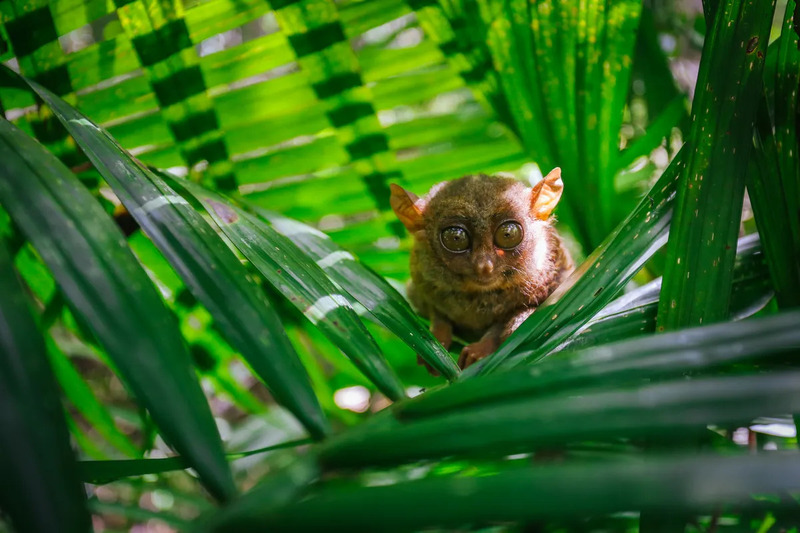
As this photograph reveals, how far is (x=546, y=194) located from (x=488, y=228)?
0.86 ft

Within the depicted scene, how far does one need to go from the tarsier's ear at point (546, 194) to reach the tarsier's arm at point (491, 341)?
0.40 metres

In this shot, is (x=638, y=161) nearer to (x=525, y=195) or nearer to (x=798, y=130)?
(x=525, y=195)

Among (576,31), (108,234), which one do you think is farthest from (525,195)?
(108,234)

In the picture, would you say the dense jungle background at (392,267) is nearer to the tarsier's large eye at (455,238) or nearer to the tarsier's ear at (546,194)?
the tarsier's ear at (546,194)

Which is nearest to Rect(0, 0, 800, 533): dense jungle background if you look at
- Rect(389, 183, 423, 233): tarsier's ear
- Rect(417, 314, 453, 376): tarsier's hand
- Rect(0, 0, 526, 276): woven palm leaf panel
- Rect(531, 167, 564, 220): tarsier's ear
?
Rect(0, 0, 526, 276): woven palm leaf panel

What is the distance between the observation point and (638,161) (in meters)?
2.69

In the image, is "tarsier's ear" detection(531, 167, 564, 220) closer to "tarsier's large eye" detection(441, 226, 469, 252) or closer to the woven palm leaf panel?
"tarsier's large eye" detection(441, 226, 469, 252)

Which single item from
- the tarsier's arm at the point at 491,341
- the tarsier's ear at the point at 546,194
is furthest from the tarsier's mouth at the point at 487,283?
the tarsier's ear at the point at 546,194

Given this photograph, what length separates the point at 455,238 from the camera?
2.11 metres

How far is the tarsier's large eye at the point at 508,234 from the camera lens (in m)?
2.07

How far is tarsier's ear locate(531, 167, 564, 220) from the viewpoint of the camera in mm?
1956

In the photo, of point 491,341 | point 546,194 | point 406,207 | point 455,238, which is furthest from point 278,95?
point 491,341

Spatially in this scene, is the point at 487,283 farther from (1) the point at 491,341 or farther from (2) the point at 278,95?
(2) the point at 278,95

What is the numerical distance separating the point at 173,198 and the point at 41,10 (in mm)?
1104
